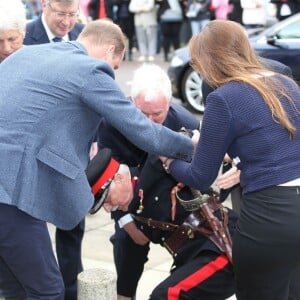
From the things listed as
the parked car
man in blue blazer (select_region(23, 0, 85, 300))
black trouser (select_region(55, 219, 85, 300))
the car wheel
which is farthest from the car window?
black trouser (select_region(55, 219, 85, 300))

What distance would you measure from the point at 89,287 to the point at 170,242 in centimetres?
45

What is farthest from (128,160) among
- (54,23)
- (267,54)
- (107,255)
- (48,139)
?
(267,54)

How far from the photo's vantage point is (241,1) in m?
14.6

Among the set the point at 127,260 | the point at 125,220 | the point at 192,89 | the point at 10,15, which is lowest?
the point at 192,89

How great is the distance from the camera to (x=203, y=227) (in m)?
3.49

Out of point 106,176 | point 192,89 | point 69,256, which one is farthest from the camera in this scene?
point 192,89

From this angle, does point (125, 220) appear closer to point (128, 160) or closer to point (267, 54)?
point (128, 160)

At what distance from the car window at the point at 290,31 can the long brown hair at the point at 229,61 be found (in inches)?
295

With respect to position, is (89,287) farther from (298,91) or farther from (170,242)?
(298,91)

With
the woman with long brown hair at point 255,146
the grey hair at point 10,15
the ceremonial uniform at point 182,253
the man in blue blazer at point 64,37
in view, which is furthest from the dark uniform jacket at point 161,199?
the grey hair at point 10,15

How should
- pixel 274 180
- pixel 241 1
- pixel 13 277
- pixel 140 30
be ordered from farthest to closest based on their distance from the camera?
1. pixel 140 30
2. pixel 241 1
3. pixel 13 277
4. pixel 274 180

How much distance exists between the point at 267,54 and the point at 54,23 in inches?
233

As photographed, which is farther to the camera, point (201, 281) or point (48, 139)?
point (201, 281)

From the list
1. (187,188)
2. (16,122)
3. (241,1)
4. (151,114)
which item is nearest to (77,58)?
(16,122)
